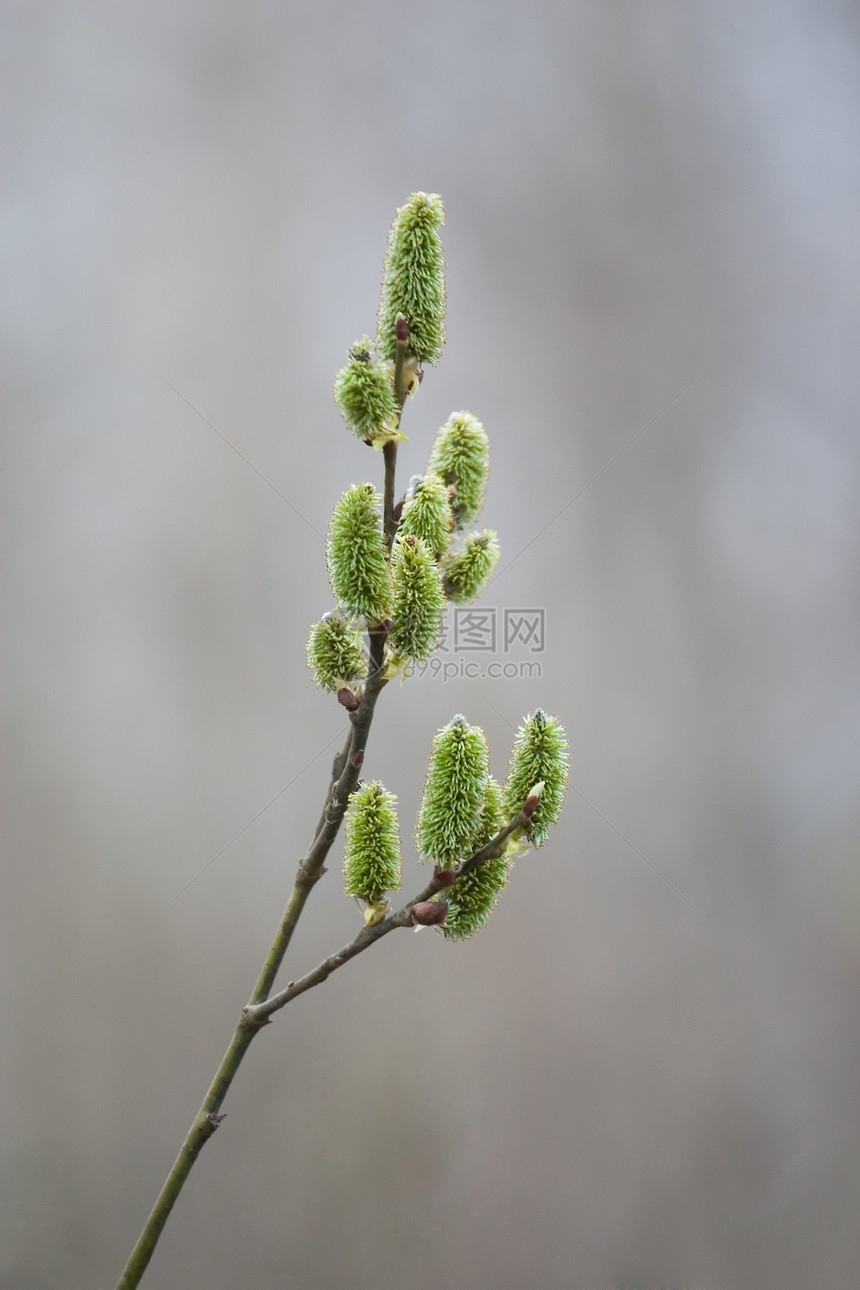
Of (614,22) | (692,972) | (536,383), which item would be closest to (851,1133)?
(692,972)

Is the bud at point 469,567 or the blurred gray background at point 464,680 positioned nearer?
the bud at point 469,567

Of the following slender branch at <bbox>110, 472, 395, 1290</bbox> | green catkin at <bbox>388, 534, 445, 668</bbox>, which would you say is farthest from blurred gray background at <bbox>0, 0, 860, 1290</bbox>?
green catkin at <bbox>388, 534, 445, 668</bbox>

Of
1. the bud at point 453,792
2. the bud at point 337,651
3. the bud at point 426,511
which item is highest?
the bud at point 426,511

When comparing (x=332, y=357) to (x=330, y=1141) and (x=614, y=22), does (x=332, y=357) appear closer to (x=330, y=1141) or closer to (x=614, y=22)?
(x=614, y=22)

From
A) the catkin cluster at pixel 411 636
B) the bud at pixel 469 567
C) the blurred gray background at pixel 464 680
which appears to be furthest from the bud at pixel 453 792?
the blurred gray background at pixel 464 680

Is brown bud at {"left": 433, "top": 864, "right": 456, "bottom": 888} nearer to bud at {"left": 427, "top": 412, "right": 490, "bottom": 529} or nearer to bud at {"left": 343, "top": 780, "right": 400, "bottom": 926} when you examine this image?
bud at {"left": 343, "top": 780, "right": 400, "bottom": 926}

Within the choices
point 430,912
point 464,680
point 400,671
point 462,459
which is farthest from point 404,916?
point 464,680

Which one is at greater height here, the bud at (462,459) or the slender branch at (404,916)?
the bud at (462,459)

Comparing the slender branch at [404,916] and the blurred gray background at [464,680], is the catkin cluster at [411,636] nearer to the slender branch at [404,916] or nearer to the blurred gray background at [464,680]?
the slender branch at [404,916]
